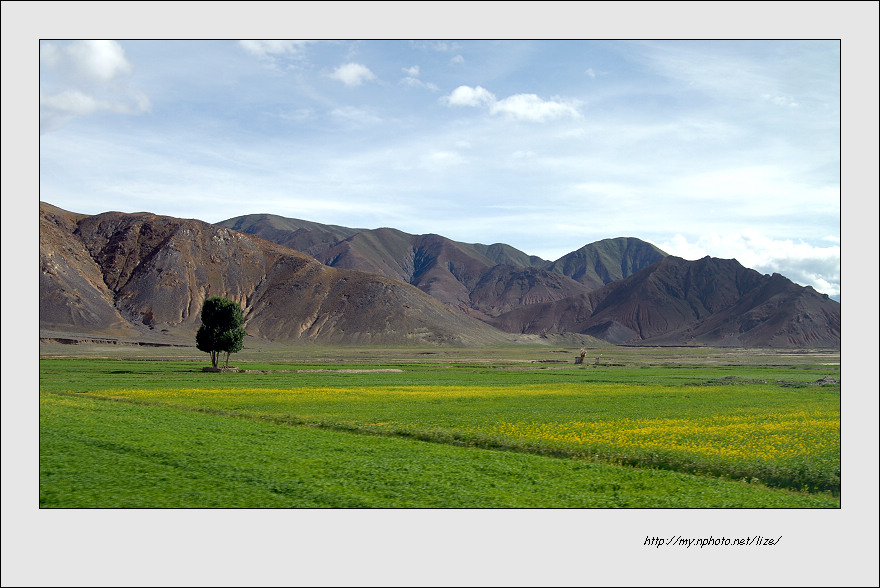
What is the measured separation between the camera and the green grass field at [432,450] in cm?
1823

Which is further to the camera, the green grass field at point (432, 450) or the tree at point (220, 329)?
the tree at point (220, 329)

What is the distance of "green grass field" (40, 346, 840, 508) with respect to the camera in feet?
59.8

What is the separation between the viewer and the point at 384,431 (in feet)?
104

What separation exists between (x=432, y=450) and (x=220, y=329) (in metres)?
65.6

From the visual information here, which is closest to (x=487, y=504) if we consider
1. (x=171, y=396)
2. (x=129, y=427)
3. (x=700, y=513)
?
(x=700, y=513)

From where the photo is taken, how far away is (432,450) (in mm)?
25594

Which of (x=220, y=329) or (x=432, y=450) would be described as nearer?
(x=432, y=450)

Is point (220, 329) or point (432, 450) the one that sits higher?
point (220, 329)

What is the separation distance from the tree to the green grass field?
32637mm

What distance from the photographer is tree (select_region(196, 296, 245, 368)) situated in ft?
278

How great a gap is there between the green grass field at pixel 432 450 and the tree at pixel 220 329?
32.6 meters

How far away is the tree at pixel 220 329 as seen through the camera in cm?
8488

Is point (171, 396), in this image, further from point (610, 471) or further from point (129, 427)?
point (610, 471)

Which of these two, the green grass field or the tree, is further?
the tree
